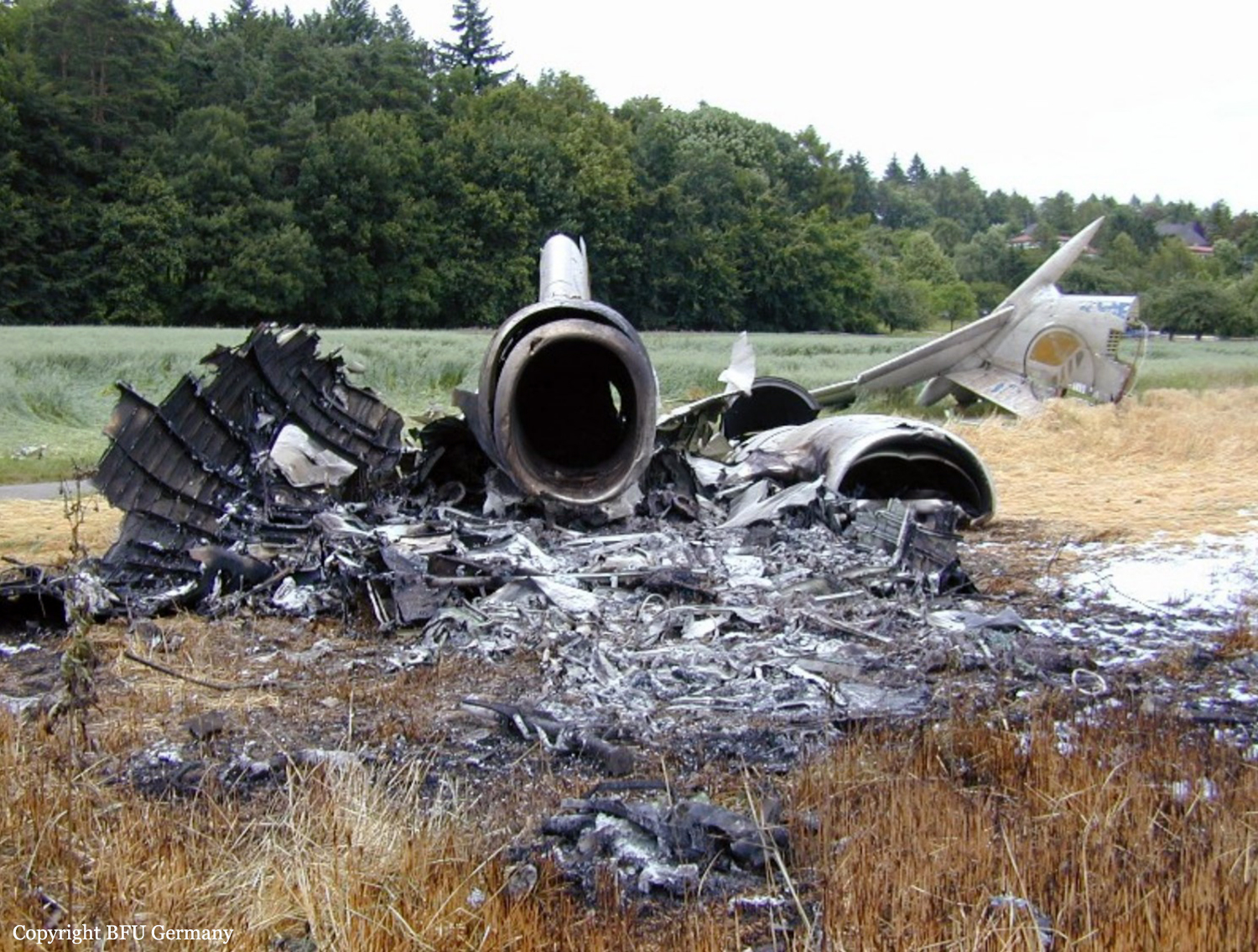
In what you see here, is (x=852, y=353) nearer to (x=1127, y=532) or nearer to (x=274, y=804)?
(x=1127, y=532)

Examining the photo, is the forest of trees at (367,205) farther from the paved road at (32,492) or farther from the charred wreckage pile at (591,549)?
the charred wreckage pile at (591,549)

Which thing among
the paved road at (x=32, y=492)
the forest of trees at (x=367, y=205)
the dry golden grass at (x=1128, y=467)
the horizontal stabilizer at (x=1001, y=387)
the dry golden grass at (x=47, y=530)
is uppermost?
the forest of trees at (x=367, y=205)

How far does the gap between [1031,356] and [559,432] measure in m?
11.8

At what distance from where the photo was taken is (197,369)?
22578mm

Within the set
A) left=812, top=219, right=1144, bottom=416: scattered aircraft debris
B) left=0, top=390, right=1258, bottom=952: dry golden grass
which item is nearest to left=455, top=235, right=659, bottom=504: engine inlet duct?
left=0, top=390, right=1258, bottom=952: dry golden grass

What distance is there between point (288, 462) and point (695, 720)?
531 cm

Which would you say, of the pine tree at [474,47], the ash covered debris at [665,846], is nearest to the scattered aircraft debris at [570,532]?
the ash covered debris at [665,846]

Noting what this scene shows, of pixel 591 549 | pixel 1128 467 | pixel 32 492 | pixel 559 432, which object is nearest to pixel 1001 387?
pixel 1128 467

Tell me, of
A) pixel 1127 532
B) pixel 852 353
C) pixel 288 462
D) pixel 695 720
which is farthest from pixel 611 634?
pixel 852 353

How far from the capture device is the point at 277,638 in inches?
266

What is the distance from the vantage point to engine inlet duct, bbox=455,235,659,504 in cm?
917

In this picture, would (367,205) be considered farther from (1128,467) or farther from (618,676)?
(618,676)

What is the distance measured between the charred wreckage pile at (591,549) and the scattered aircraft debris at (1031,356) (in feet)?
29.7

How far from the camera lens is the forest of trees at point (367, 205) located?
45594mm
